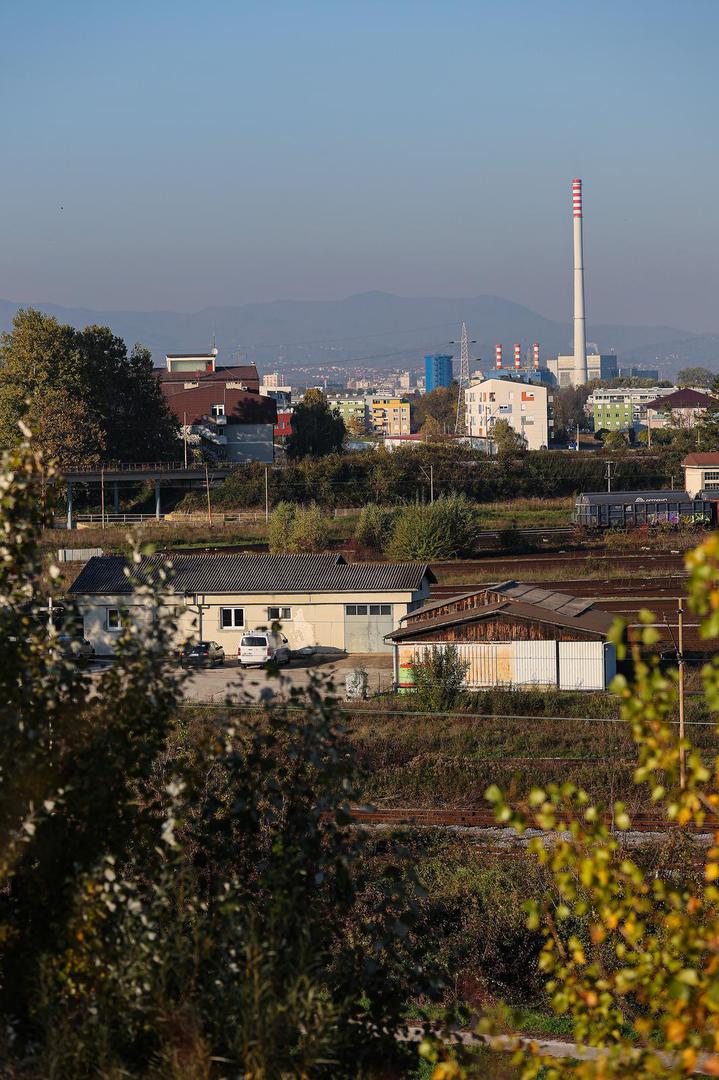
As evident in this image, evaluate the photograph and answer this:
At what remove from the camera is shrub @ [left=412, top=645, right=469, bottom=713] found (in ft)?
61.9

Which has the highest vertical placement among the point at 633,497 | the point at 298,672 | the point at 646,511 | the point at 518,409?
the point at 518,409

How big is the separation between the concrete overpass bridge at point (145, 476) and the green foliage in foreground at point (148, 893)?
40.4m

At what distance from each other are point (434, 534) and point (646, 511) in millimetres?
9206

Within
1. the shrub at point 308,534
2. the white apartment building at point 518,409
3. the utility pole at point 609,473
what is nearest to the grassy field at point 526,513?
the utility pole at point 609,473

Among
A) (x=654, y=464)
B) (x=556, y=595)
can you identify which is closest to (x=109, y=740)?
(x=556, y=595)

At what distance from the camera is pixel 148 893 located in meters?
4.79

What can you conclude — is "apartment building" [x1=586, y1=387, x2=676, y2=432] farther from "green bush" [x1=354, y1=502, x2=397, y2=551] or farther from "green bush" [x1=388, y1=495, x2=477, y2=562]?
"green bush" [x1=388, y1=495, x2=477, y2=562]

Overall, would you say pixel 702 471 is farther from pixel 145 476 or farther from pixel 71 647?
pixel 71 647

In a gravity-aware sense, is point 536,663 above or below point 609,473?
below

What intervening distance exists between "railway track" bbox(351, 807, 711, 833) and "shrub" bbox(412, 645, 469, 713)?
4767 mm

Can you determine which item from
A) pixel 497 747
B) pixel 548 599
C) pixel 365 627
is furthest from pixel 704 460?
pixel 497 747

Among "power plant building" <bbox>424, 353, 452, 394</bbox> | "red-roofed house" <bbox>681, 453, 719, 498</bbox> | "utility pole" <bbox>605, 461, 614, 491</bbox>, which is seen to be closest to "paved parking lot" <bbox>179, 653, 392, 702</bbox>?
"red-roofed house" <bbox>681, 453, 719, 498</bbox>

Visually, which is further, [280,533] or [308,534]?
[280,533]

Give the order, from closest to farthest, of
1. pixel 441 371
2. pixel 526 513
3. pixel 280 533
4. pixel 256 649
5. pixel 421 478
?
pixel 256 649 → pixel 280 533 → pixel 526 513 → pixel 421 478 → pixel 441 371
